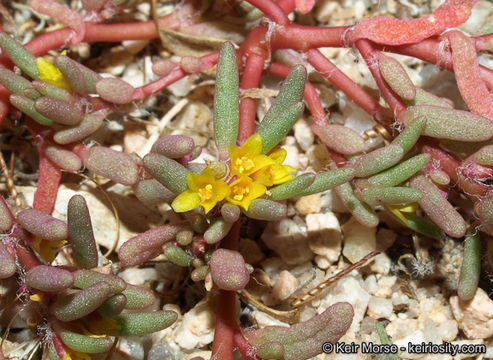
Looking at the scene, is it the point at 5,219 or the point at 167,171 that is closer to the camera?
the point at 167,171

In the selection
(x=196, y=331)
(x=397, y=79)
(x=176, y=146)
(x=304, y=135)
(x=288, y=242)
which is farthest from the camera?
(x=304, y=135)

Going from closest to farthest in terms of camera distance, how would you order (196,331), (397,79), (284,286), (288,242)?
1. (397,79)
2. (196,331)
3. (284,286)
4. (288,242)

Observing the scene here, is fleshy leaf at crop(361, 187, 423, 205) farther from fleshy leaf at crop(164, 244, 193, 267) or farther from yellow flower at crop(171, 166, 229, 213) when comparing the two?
fleshy leaf at crop(164, 244, 193, 267)

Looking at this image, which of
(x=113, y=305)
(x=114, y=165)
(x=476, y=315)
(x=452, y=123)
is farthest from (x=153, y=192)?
(x=476, y=315)

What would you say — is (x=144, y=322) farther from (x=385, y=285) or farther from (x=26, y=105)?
(x=385, y=285)

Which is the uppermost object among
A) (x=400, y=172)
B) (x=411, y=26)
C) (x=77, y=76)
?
(x=411, y=26)

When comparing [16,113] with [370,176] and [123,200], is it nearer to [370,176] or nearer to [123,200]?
[123,200]

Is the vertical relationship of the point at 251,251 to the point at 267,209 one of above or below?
below

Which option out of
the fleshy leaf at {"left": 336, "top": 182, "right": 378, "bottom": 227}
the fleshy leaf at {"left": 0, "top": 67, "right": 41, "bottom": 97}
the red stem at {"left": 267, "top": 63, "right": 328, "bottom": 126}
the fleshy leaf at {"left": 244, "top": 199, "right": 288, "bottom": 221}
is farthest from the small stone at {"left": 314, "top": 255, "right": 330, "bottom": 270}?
the fleshy leaf at {"left": 0, "top": 67, "right": 41, "bottom": 97}
